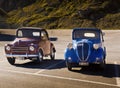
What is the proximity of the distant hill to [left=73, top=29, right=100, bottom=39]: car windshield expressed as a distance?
5949 centimetres

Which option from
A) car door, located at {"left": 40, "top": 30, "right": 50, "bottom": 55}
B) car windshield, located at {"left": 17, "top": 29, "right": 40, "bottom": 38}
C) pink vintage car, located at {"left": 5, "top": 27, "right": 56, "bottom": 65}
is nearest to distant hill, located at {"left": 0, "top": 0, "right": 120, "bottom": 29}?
car door, located at {"left": 40, "top": 30, "right": 50, "bottom": 55}

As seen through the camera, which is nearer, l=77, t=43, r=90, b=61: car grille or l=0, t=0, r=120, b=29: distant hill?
l=77, t=43, r=90, b=61: car grille

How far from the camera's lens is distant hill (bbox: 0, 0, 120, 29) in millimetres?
79688

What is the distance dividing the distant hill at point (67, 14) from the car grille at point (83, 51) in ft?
202

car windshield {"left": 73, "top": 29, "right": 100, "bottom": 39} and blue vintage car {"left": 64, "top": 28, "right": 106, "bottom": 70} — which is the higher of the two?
car windshield {"left": 73, "top": 29, "right": 100, "bottom": 39}

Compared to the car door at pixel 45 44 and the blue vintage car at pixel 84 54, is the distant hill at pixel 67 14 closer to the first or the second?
the car door at pixel 45 44

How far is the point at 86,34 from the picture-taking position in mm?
17094

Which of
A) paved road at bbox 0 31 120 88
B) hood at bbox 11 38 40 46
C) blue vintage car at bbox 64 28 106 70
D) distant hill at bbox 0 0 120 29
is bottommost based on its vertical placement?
paved road at bbox 0 31 120 88

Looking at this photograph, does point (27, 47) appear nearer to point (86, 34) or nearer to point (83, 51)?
point (86, 34)

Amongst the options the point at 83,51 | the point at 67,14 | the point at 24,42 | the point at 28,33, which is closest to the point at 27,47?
the point at 24,42

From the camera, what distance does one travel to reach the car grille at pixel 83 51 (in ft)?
49.4

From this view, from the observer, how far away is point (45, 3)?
330 feet

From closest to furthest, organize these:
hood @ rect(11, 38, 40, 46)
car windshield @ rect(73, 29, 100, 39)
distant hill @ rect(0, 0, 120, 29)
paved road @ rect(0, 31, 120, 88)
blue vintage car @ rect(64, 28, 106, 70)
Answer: paved road @ rect(0, 31, 120, 88)
blue vintage car @ rect(64, 28, 106, 70)
car windshield @ rect(73, 29, 100, 39)
hood @ rect(11, 38, 40, 46)
distant hill @ rect(0, 0, 120, 29)

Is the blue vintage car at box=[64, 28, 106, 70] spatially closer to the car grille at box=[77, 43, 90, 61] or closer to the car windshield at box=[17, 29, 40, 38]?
the car grille at box=[77, 43, 90, 61]
